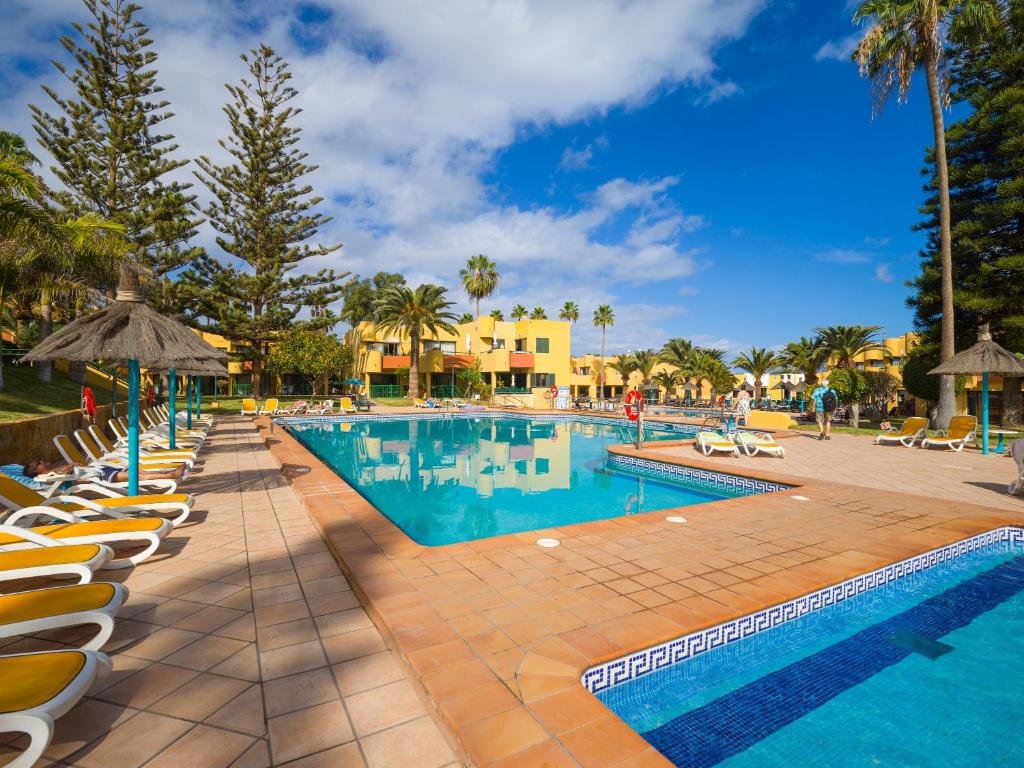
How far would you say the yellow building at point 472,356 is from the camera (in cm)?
3362

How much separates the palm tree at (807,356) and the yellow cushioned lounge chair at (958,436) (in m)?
15.4

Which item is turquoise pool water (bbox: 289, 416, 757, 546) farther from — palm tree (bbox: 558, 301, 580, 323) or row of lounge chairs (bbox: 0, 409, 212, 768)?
palm tree (bbox: 558, 301, 580, 323)

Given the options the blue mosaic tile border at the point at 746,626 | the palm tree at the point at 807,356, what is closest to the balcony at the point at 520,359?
the palm tree at the point at 807,356

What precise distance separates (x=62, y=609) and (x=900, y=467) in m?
12.3

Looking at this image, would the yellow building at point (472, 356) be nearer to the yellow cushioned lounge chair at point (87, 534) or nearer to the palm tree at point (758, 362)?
the palm tree at point (758, 362)

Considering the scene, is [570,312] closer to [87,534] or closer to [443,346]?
[443,346]

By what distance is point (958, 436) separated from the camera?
1238 centimetres

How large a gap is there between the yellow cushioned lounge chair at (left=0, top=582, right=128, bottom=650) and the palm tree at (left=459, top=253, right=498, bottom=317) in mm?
37112

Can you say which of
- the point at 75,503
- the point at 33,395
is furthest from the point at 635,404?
the point at 33,395

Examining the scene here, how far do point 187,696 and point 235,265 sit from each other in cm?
3116

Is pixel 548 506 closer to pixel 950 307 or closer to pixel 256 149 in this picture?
pixel 950 307

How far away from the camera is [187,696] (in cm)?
234

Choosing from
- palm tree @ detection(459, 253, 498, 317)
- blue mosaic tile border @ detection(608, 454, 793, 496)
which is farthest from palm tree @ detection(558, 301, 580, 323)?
blue mosaic tile border @ detection(608, 454, 793, 496)

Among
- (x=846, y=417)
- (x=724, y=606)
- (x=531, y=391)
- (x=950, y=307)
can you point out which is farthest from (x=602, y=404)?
(x=724, y=606)
